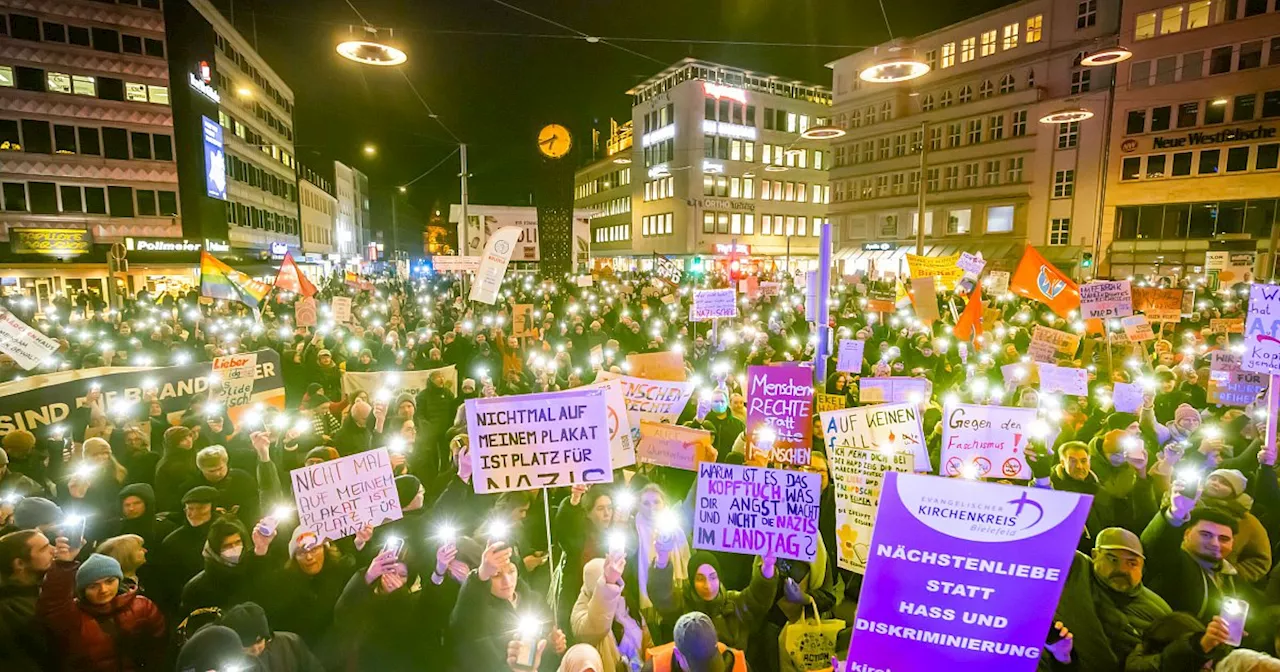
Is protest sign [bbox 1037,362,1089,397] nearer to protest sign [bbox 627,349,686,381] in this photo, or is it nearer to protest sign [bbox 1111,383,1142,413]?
protest sign [bbox 1111,383,1142,413]

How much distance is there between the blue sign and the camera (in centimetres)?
3869

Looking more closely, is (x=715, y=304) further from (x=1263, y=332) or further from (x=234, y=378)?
(x=234, y=378)

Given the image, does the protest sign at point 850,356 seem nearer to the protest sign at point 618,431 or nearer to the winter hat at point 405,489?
the protest sign at point 618,431

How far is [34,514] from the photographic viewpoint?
4316 millimetres

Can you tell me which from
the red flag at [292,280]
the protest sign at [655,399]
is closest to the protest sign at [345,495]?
the protest sign at [655,399]

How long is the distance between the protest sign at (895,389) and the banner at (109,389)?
7859 millimetres

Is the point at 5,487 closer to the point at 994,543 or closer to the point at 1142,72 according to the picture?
the point at 994,543

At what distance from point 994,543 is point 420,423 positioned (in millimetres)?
6868

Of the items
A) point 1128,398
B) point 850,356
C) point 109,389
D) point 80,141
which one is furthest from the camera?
point 80,141

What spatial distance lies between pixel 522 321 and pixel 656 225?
1989 inches

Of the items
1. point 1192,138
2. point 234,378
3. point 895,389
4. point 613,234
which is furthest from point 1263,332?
point 613,234

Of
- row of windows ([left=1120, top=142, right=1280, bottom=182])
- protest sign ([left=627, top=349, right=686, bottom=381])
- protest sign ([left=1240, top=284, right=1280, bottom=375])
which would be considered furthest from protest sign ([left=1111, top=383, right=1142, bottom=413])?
row of windows ([left=1120, top=142, right=1280, bottom=182])

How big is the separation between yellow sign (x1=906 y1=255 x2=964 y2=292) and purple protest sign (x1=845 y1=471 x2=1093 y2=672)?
40.5 ft

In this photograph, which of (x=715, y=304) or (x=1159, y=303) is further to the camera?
(x=1159, y=303)
